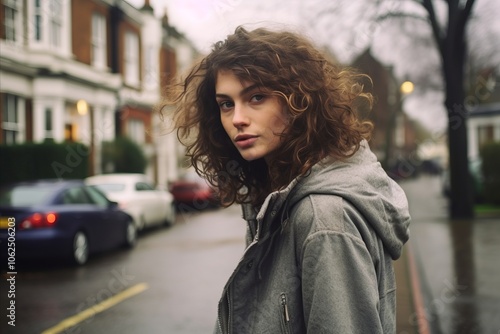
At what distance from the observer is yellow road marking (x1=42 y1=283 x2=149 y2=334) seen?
19.0 ft

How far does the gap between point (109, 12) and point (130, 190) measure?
42.7ft

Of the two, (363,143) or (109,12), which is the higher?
(109,12)

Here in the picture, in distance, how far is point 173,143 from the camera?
114ft

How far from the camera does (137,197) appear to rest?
14.2 metres

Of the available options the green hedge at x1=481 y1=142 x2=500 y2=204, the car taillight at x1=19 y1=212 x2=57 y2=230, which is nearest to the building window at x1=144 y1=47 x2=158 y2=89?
the green hedge at x1=481 y1=142 x2=500 y2=204

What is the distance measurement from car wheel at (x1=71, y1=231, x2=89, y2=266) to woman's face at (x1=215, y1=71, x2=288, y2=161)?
8.10 meters

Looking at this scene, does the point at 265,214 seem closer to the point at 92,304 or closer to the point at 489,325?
the point at 489,325

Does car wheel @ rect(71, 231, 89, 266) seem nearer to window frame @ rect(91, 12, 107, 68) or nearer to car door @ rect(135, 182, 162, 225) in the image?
Result: car door @ rect(135, 182, 162, 225)

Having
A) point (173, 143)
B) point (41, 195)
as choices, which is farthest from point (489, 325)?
point (173, 143)

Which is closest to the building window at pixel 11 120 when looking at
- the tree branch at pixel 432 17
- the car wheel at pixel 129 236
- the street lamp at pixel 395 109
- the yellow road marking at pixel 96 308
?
the car wheel at pixel 129 236

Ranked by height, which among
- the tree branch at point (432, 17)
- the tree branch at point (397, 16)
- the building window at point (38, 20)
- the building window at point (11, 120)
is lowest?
the building window at point (11, 120)

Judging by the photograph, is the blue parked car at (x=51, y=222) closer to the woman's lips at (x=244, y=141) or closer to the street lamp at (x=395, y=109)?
the woman's lips at (x=244, y=141)

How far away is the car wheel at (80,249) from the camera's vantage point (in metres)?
9.23

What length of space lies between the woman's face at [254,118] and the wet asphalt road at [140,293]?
4158mm
